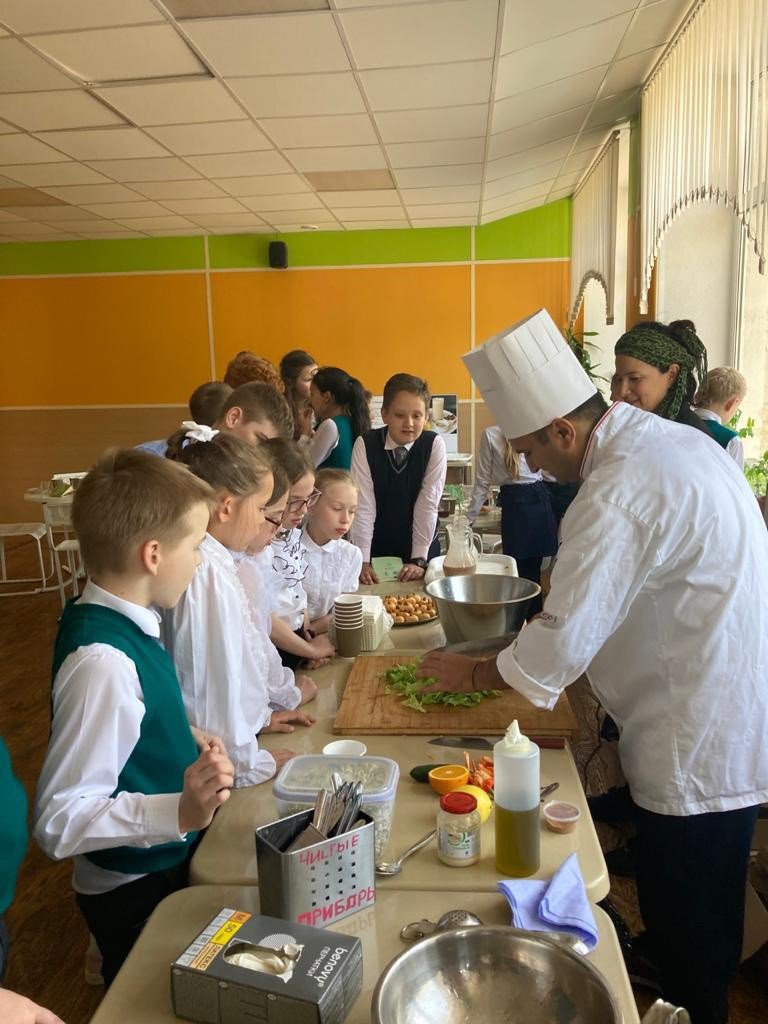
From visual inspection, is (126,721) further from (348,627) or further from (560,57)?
(560,57)

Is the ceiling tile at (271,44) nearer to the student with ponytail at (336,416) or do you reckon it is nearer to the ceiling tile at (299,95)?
the ceiling tile at (299,95)

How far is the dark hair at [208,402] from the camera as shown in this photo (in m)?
2.97

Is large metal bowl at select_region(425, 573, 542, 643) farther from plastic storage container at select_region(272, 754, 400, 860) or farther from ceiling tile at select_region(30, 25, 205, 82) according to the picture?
ceiling tile at select_region(30, 25, 205, 82)

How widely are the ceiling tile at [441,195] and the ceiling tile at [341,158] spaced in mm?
751

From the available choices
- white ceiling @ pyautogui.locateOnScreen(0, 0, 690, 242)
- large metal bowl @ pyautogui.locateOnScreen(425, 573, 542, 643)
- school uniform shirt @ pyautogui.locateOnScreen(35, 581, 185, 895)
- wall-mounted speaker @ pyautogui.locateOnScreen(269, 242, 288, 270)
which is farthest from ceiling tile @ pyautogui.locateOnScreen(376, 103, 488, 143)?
school uniform shirt @ pyautogui.locateOnScreen(35, 581, 185, 895)

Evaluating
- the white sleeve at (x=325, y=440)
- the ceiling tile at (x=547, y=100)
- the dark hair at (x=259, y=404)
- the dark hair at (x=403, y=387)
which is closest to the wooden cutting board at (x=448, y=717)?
the dark hair at (x=259, y=404)

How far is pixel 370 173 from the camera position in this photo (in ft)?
17.1

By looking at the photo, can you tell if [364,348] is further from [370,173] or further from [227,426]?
[227,426]

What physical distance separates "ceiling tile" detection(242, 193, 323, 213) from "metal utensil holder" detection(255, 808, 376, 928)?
17.9 feet

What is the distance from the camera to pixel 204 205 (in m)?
5.98

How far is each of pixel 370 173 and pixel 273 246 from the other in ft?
6.74

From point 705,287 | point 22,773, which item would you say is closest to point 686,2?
point 705,287

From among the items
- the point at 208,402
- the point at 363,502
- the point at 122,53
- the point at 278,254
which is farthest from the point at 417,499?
the point at 278,254

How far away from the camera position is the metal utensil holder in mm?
952
